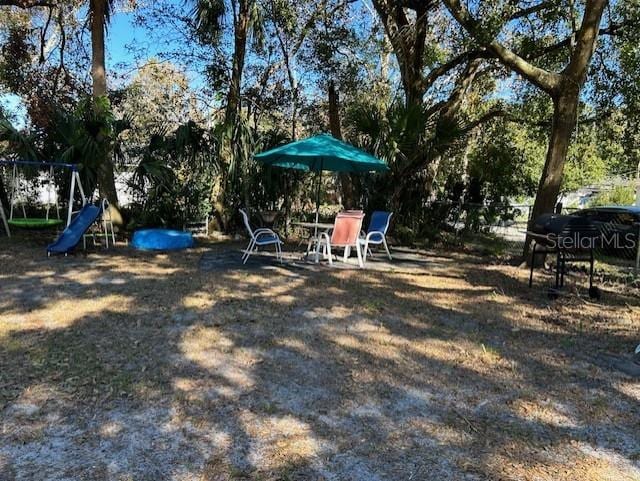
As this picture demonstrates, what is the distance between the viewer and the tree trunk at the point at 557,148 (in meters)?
7.23

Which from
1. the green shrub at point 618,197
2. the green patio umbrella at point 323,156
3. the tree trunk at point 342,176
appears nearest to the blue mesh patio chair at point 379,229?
the green patio umbrella at point 323,156

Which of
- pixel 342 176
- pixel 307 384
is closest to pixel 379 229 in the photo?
pixel 342 176

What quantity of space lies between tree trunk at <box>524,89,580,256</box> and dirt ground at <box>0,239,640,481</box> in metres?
2.25

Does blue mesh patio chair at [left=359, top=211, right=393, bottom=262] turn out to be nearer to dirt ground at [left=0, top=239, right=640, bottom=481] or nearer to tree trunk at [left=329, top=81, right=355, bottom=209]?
dirt ground at [left=0, top=239, right=640, bottom=481]

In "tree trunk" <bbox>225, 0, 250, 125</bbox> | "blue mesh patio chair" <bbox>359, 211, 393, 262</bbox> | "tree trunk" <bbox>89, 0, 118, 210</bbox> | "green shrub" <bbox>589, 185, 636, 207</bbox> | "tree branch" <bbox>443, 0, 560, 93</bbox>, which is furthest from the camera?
"green shrub" <bbox>589, 185, 636, 207</bbox>

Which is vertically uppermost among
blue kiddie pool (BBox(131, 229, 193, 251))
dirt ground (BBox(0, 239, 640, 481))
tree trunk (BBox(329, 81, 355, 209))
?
tree trunk (BBox(329, 81, 355, 209))

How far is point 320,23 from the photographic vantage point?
38.0 ft

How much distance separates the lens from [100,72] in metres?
9.08

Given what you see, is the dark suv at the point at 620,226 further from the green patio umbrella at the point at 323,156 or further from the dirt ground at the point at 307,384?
the green patio umbrella at the point at 323,156

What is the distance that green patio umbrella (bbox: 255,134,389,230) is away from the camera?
7.07 metres

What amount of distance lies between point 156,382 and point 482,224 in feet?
33.4

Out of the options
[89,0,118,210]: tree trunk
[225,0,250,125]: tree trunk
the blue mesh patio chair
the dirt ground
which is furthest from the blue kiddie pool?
the blue mesh patio chair

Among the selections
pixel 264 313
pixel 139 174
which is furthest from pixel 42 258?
pixel 264 313

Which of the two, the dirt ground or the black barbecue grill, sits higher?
the black barbecue grill
